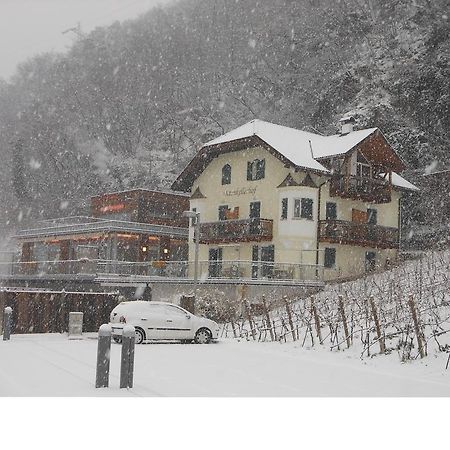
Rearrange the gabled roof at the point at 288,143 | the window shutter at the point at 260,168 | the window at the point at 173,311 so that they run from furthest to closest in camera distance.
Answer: the window shutter at the point at 260,168 < the gabled roof at the point at 288,143 < the window at the point at 173,311

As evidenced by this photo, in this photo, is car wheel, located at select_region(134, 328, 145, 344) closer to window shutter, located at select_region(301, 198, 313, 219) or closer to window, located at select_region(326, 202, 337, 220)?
window shutter, located at select_region(301, 198, 313, 219)

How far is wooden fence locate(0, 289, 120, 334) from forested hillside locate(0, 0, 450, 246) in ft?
12.6

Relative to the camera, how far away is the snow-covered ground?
25.2 feet

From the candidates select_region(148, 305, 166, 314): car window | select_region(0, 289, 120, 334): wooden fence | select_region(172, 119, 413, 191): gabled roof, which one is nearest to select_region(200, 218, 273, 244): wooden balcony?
select_region(172, 119, 413, 191): gabled roof

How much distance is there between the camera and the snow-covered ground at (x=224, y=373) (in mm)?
7680

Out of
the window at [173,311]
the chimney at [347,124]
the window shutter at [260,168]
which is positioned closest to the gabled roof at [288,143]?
the chimney at [347,124]

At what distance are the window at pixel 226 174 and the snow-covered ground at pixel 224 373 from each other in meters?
15.4

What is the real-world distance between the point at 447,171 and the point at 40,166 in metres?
18.1

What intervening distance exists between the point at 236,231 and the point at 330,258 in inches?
164

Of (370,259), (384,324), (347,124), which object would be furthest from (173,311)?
(347,124)

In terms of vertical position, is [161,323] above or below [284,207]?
below

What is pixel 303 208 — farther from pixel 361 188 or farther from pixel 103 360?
pixel 103 360

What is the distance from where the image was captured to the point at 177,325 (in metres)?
14.6

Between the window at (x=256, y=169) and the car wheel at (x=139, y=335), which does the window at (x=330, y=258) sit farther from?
the car wheel at (x=139, y=335)
